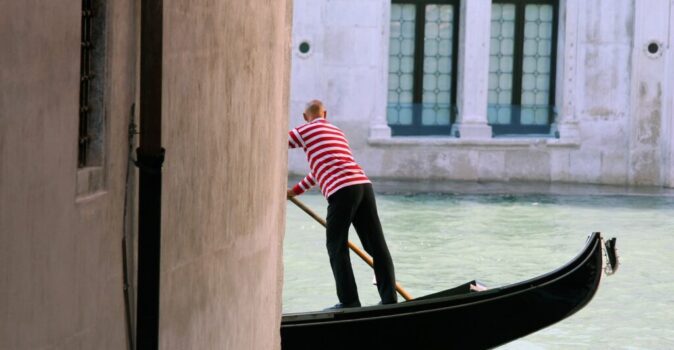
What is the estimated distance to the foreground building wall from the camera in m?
2.75

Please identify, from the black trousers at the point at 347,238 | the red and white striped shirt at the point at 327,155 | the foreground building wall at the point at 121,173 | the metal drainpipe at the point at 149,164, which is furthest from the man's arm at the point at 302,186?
the metal drainpipe at the point at 149,164

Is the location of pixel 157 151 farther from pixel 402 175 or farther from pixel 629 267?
pixel 402 175

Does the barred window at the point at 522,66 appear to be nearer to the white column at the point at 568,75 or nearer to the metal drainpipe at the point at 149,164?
the white column at the point at 568,75

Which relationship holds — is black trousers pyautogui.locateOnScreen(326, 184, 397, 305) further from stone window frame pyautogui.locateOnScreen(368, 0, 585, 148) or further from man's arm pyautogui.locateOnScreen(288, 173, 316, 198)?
stone window frame pyautogui.locateOnScreen(368, 0, 585, 148)

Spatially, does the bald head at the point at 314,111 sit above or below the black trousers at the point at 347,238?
above

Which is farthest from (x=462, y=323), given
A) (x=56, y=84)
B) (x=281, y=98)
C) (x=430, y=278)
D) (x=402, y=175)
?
(x=402, y=175)

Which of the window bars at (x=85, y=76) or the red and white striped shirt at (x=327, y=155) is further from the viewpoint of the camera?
the red and white striped shirt at (x=327, y=155)

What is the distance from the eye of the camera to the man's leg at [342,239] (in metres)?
8.34

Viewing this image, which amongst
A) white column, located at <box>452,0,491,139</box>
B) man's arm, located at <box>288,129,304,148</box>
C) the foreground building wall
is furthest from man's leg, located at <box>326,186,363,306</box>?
white column, located at <box>452,0,491,139</box>

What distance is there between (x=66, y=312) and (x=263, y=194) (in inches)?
81.4

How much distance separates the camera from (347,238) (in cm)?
840

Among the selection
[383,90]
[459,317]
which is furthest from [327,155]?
[383,90]

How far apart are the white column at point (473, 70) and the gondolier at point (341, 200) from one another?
966 cm

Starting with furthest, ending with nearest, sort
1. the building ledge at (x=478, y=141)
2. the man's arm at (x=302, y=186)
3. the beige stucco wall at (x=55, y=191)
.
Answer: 1. the building ledge at (x=478, y=141)
2. the man's arm at (x=302, y=186)
3. the beige stucco wall at (x=55, y=191)
